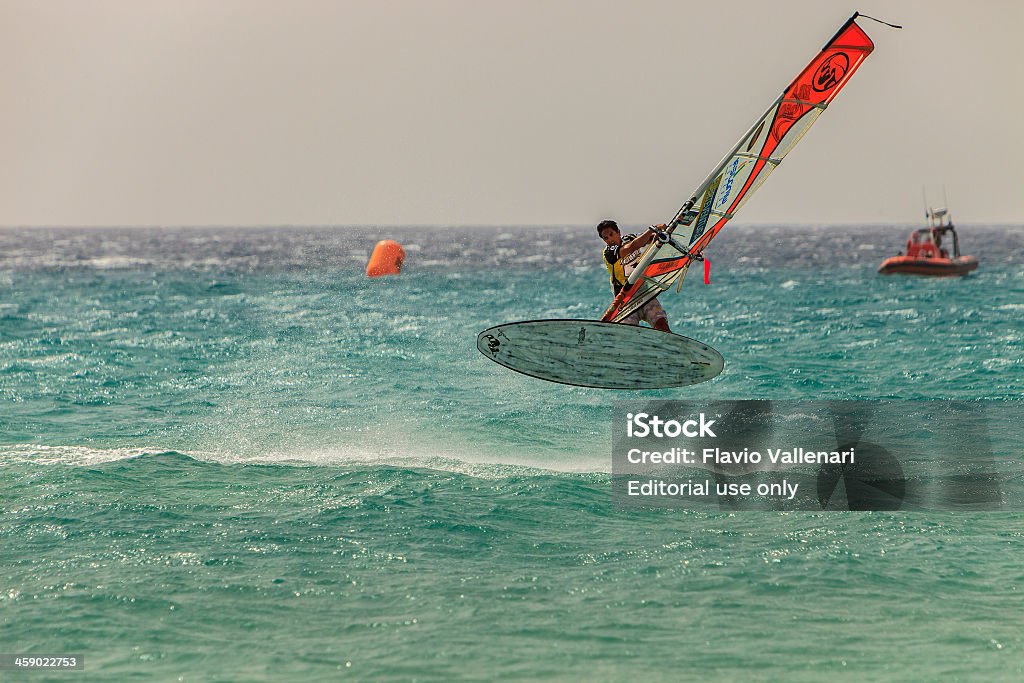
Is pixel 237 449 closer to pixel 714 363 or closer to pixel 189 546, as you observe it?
pixel 189 546

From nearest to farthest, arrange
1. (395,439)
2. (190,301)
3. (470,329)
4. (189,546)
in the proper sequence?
(189,546)
(395,439)
(470,329)
(190,301)

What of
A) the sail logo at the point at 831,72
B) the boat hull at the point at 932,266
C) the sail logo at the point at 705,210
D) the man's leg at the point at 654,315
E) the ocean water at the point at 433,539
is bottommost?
the ocean water at the point at 433,539

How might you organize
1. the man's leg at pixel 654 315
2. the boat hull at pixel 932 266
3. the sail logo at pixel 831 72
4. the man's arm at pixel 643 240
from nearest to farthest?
the sail logo at pixel 831 72 < the man's arm at pixel 643 240 < the man's leg at pixel 654 315 < the boat hull at pixel 932 266

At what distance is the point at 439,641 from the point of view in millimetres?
11156

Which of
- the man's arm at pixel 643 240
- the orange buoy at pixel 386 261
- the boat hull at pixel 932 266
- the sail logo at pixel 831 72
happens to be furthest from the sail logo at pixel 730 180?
the boat hull at pixel 932 266

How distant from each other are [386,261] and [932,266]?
2966cm

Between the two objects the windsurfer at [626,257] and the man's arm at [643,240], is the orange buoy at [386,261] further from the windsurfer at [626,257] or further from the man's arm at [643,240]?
the man's arm at [643,240]

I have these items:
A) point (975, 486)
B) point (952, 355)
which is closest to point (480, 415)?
point (975, 486)

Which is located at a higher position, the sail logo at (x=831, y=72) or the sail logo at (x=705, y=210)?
the sail logo at (x=831, y=72)

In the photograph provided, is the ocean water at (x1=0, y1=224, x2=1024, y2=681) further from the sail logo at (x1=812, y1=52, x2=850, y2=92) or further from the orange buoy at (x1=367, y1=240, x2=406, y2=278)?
Answer: the orange buoy at (x1=367, y1=240, x2=406, y2=278)

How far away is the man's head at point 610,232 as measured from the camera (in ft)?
36.3

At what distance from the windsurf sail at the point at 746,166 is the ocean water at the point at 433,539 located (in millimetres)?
3891

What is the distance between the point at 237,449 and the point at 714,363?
40.3ft

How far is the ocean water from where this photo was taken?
11.0 meters
